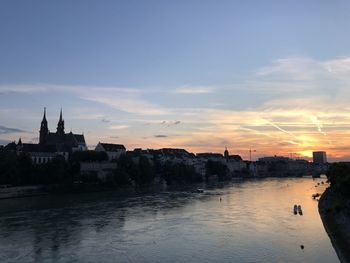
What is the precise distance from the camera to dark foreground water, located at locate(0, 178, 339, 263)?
2172cm

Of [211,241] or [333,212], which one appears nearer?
[211,241]

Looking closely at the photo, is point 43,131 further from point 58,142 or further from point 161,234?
point 161,234

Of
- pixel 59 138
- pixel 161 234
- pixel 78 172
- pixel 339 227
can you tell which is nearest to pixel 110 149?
pixel 59 138

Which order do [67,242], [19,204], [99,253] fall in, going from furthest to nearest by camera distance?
[19,204]
[67,242]
[99,253]

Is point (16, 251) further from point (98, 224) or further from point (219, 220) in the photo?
point (219, 220)

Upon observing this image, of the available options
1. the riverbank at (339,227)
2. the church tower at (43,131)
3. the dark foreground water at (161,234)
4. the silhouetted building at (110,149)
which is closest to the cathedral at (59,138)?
the church tower at (43,131)

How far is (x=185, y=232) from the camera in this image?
2830cm

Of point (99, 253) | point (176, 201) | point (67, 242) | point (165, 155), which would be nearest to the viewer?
point (99, 253)

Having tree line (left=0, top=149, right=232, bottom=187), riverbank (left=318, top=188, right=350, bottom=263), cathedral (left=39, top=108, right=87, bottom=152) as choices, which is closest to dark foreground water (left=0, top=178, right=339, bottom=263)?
riverbank (left=318, top=188, right=350, bottom=263)

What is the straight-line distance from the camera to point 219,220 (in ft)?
109

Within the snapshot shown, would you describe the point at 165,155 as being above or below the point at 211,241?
above

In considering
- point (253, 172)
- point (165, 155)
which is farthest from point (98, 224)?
point (253, 172)

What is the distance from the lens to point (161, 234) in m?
27.6

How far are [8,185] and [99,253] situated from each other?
35027mm
